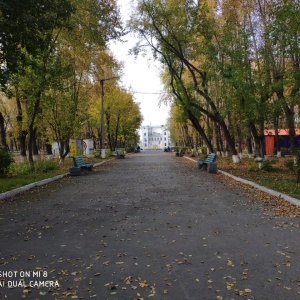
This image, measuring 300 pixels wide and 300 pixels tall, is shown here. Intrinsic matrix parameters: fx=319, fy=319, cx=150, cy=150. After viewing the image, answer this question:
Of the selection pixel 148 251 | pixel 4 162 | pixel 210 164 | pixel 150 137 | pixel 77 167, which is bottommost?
pixel 148 251

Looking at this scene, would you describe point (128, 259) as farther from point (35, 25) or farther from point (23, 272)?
point (35, 25)

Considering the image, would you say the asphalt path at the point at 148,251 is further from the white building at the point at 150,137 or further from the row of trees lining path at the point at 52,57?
the white building at the point at 150,137

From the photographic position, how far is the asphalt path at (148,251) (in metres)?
3.52

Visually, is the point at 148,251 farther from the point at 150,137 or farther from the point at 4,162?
the point at 150,137

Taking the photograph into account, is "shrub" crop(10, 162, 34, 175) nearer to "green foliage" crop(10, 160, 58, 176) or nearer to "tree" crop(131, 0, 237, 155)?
"green foliage" crop(10, 160, 58, 176)

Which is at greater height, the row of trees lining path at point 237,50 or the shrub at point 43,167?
the row of trees lining path at point 237,50

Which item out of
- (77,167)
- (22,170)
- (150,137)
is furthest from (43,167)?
(150,137)

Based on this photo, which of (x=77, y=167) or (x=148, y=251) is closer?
(x=148, y=251)

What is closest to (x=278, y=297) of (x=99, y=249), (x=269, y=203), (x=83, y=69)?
(x=99, y=249)

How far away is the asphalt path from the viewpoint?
352 centimetres

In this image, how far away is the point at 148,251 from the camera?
15.5 feet

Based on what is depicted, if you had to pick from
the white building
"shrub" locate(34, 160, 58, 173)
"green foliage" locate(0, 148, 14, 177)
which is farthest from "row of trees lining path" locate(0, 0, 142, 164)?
the white building

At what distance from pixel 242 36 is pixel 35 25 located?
10866mm

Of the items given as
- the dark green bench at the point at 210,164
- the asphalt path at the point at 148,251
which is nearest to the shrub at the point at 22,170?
the asphalt path at the point at 148,251
